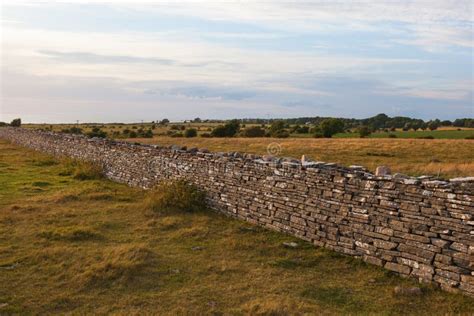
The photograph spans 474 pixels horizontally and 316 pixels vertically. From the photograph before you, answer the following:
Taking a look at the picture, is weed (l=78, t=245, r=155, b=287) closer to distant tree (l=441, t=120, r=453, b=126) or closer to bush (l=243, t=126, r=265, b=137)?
bush (l=243, t=126, r=265, b=137)

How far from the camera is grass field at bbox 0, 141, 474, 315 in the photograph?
600 centimetres

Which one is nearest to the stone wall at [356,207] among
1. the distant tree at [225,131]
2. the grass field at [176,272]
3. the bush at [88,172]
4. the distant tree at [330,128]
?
the grass field at [176,272]

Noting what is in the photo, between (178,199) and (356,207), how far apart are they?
5.15m

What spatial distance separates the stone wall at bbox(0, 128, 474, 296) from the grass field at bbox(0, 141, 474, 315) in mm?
262

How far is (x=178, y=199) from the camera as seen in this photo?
11.5 m

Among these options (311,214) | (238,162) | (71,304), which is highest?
(238,162)

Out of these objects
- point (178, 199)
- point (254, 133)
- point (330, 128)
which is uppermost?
point (330, 128)

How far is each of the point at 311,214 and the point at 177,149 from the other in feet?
19.7

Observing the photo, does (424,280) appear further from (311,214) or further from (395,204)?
(311,214)

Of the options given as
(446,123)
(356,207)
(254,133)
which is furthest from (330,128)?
(356,207)

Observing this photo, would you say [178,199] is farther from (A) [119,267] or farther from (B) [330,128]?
(B) [330,128]

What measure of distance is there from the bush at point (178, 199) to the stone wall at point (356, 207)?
311mm

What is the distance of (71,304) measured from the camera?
6051mm

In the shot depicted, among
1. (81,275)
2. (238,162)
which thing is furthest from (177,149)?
(81,275)
